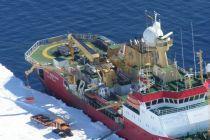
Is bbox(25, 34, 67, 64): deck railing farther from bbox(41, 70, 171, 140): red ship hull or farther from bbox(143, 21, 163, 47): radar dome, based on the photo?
bbox(143, 21, 163, 47): radar dome

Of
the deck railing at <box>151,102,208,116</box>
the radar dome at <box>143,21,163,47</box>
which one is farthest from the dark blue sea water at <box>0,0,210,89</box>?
the deck railing at <box>151,102,208,116</box>

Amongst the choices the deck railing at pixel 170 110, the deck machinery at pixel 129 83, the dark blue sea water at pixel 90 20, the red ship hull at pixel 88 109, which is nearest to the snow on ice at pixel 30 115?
the red ship hull at pixel 88 109

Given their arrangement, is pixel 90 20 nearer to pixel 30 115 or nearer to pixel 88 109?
pixel 88 109

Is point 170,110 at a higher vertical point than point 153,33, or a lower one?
lower

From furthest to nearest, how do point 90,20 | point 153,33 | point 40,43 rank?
1. point 90,20
2. point 40,43
3. point 153,33

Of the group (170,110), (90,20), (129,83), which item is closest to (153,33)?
(129,83)
